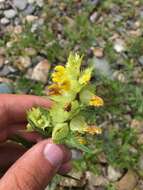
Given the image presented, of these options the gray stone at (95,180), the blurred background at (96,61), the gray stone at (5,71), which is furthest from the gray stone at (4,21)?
the gray stone at (95,180)

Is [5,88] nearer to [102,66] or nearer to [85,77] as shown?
[102,66]

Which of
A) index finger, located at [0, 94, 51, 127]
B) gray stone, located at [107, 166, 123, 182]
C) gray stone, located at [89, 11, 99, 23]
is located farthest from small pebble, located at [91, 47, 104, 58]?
index finger, located at [0, 94, 51, 127]

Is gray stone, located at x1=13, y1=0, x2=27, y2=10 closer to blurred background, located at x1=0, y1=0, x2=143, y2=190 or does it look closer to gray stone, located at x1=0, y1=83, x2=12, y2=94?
blurred background, located at x1=0, y1=0, x2=143, y2=190

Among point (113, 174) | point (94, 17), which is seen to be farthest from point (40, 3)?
point (113, 174)

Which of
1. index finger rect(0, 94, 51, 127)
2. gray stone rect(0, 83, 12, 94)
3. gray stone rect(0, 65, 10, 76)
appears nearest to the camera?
index finger rect(0, 94, 51, 127)

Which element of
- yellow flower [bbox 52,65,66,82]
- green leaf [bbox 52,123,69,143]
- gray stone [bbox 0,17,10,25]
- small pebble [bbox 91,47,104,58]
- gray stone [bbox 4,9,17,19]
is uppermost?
yellow flower [bbox 52,65,66,82]

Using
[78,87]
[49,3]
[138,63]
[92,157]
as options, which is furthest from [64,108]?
[49,3]
